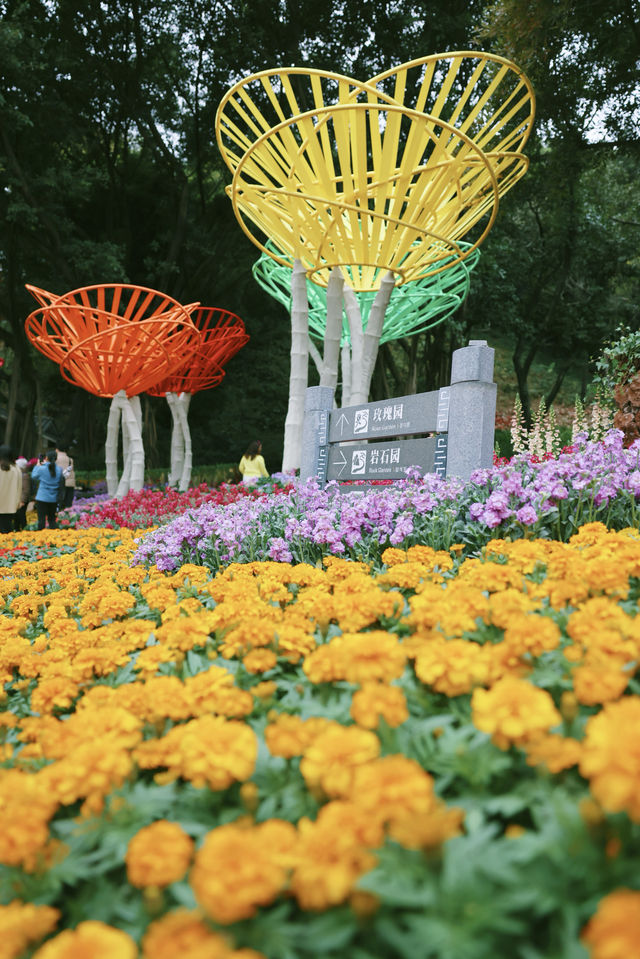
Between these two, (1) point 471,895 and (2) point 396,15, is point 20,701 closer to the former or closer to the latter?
(1) point 471,895

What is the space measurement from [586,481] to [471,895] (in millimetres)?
2961

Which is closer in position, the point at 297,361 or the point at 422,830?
the point at 422,830

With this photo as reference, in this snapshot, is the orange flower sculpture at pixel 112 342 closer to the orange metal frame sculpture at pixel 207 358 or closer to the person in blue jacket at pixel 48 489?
the person in blue jacket at pixel 48 489

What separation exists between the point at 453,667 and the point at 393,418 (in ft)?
13.4

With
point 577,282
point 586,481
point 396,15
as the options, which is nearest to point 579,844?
point 586,481

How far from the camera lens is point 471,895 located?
0.90 meters

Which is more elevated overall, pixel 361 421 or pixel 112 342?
pixel 112 342

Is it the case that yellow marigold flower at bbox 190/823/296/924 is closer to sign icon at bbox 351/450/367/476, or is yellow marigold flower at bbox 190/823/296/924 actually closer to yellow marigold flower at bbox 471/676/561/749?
yellow marigold flower at bbox 471/676/561/749

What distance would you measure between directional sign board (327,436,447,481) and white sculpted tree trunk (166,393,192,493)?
9247mm

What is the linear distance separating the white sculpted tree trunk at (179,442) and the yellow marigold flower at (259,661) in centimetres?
1330

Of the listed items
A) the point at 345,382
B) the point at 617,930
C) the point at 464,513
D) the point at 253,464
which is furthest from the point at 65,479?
the point at 617,930

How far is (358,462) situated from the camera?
18.9 ft

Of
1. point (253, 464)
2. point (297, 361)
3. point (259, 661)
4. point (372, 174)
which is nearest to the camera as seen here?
A: point (259, 661)

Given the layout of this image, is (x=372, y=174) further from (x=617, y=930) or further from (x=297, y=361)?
(x=617, y=930)
